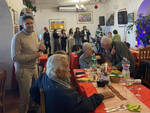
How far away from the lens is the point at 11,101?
3.10 m

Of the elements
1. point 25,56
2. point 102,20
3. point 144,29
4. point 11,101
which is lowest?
point 11,101

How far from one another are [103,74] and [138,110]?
0.75m

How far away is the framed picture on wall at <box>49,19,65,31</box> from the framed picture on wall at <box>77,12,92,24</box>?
110cm

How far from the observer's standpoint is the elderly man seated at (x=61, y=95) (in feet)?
3.82

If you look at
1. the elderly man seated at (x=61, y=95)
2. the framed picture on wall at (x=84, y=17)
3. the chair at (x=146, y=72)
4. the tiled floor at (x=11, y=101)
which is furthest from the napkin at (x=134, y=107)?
the framed picture on wall at (x=84, y=17)

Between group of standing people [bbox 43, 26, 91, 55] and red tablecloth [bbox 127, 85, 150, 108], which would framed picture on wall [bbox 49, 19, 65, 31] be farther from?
red tablecloth [bbox 127, 85, 150, 108]

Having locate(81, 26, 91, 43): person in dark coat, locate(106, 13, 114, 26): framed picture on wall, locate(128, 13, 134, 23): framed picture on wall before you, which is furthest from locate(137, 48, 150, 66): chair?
locate(81, 26, 91, 43): person in dark coat

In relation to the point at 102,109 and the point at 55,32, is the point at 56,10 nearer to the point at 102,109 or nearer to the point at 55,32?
the point at 55,32

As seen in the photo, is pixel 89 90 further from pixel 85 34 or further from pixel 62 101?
pixel 85 34

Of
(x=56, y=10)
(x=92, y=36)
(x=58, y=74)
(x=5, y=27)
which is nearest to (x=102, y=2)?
(x=92, y=36)

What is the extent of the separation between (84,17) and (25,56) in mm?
8615

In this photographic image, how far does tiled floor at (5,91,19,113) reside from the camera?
9.09 ft

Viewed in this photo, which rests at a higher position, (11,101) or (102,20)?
(102,20)

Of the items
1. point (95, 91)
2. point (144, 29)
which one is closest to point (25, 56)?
point (95, 91)
